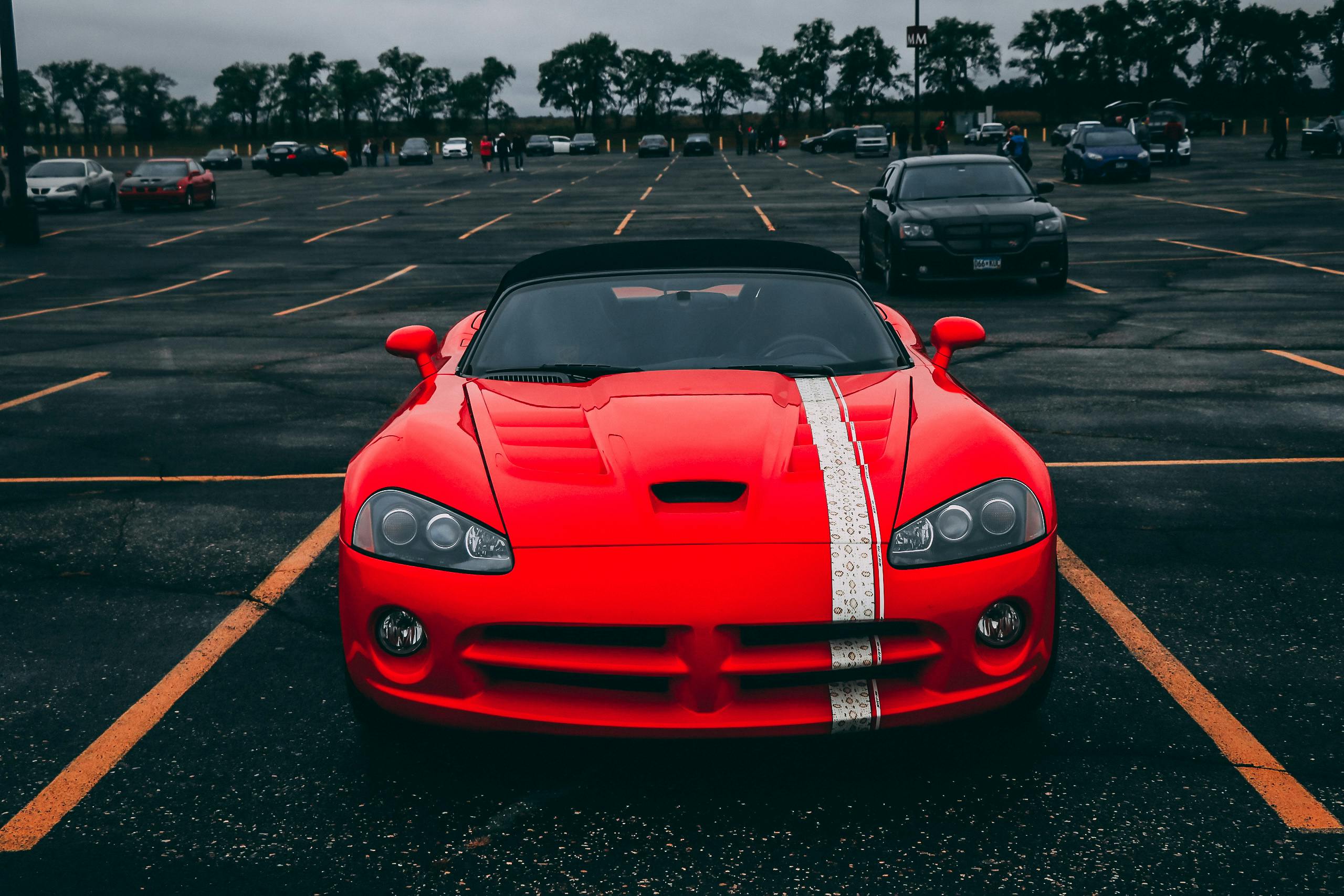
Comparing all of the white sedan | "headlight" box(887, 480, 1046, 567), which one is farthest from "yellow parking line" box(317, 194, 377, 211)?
"headlight" box(887, 480, 1046, 567)

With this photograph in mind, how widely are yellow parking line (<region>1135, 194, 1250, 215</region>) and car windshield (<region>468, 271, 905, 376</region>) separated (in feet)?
81.8

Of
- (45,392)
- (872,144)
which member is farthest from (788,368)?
(872,144)

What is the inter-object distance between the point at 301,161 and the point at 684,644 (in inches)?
2543

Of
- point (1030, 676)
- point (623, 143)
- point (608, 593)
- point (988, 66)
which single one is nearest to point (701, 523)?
point (608, 593)

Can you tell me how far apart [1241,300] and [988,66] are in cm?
16531

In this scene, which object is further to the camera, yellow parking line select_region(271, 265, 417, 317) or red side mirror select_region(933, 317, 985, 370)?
yellow parking line select_region(271, 265, 417, 317)

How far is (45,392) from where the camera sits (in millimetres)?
10031

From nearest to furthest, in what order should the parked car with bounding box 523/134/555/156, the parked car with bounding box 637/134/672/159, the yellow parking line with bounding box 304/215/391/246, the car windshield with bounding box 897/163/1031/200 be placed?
the car windshield with bounding box 897/163/1031/200 < the yellow parking line with bounding box 304/215/391/246 < the parked car with bounding box 637/134/672/159 < the parked car with bounding box 523/134/555/156

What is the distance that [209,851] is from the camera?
10.2 feet

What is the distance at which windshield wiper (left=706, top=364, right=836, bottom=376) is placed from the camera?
430 cm

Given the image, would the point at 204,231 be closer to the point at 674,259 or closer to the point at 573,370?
the point at 674,259

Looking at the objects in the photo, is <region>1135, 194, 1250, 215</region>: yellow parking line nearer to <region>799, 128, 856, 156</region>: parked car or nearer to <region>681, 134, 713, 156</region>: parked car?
<region>681, 134, 713, 156</region>: parked car

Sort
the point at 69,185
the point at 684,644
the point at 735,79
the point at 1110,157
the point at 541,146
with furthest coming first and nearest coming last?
1. the point at 735,79
2. the point at 541,146
3. the point at 1110,157
4. the point at 69,185
5. the point at 684,644

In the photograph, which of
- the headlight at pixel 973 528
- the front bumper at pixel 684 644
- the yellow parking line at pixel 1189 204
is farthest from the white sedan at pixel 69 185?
the headlight at pixel 973 528
